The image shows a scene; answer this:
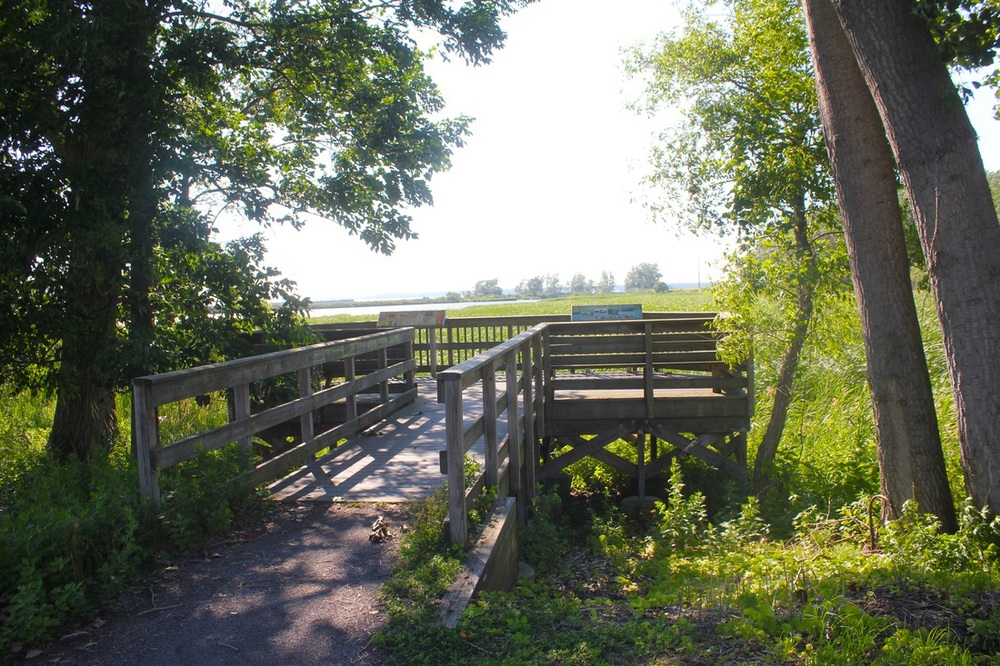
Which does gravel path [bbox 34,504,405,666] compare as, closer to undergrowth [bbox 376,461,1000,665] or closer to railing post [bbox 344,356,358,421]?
undergrowth [bbox 376,461,1000,665]

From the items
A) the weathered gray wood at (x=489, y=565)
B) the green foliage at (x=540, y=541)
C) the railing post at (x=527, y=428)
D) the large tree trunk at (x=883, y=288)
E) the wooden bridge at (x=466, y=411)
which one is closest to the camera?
the weathered gray wood at (x=489, y=565)

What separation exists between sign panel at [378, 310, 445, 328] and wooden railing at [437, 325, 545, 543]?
215 inches

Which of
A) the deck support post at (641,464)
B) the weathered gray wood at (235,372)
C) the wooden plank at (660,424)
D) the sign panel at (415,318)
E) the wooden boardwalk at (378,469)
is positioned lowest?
the deck support post at (641,464)

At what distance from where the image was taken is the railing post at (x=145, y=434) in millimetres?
4965

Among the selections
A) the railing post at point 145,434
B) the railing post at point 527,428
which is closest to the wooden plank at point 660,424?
the railing post at point 527,428

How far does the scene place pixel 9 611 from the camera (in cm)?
385

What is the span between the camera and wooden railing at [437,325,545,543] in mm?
4848

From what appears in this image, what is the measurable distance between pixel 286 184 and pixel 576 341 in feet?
14.0

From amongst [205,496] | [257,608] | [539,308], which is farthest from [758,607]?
[539,308]

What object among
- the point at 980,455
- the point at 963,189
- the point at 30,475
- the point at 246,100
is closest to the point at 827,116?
the point at 963,189

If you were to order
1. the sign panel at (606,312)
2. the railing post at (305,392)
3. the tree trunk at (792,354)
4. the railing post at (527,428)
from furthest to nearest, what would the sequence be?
the sign panel at (606,312) < the tree trunk at (792,354) < the railing post at (527,428) < the railing post at (305,392)

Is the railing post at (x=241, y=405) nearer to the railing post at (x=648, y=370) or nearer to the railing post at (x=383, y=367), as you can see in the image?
the railing post at (x=383, y=367)

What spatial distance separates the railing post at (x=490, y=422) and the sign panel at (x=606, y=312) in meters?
5.59

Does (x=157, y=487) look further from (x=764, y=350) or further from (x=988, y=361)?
(x=764, y=350)
